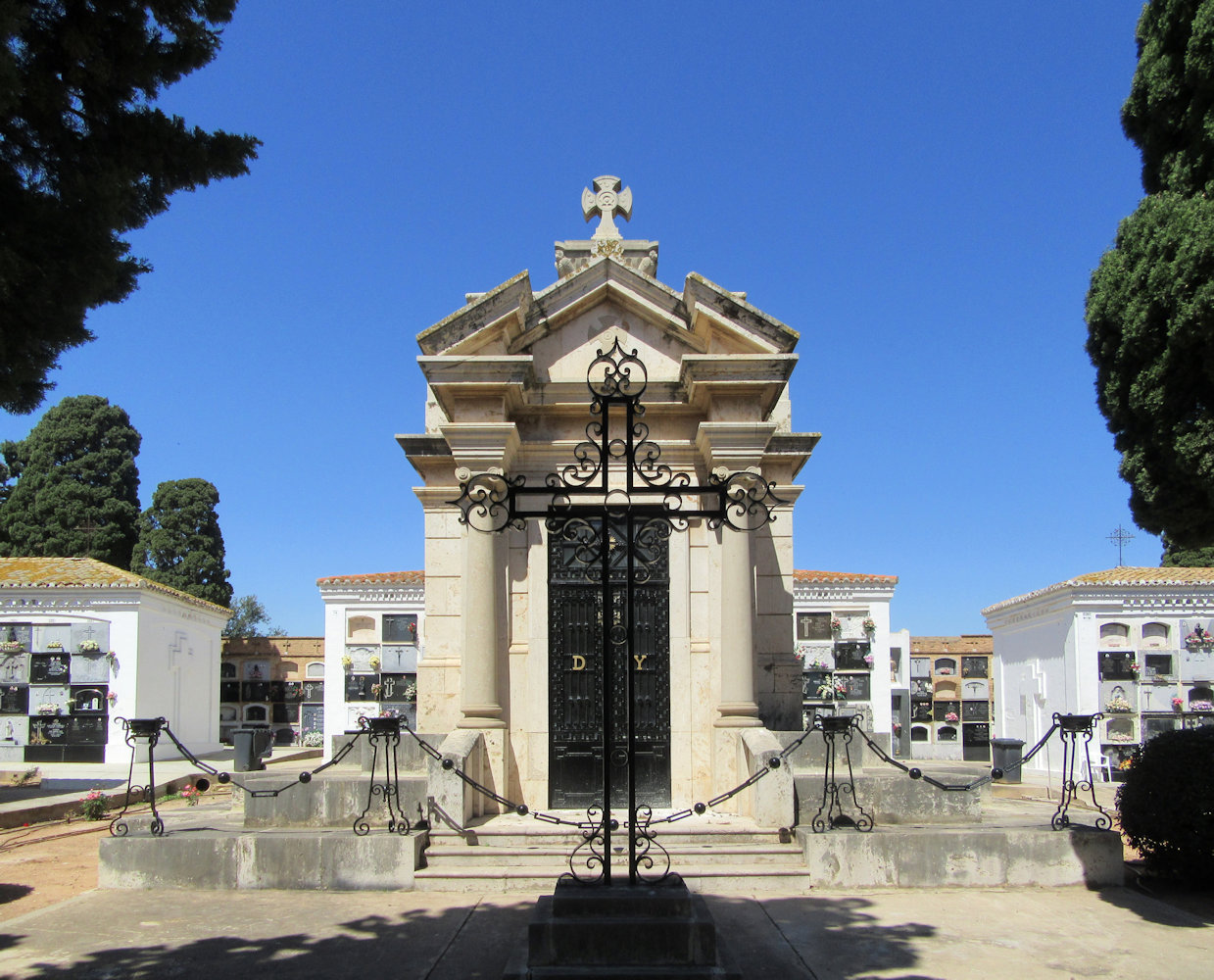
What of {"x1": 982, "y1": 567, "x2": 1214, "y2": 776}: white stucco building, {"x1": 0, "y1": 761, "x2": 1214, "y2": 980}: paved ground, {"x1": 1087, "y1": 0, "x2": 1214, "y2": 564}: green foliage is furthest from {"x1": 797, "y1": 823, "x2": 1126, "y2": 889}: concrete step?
{"x1": 982, "y1": 567, "x2": 1214, "y2": 776}: white stucco building

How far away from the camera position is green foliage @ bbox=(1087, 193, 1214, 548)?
295 inches

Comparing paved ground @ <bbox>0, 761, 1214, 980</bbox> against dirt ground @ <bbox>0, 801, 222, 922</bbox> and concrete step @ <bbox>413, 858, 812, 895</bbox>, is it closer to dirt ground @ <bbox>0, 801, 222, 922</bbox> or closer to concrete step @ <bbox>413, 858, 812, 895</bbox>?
concrete step @ <bbox>413, 858, 812, 895</bbox>

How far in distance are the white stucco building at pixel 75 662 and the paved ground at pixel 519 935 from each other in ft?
52.5

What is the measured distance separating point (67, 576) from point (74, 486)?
52.7 ft

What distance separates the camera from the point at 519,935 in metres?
6.80

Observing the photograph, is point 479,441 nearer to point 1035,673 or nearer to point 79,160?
point 79,160

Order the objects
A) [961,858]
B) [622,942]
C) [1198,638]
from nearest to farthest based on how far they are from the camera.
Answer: [622,942], [961,858], [1198,638]

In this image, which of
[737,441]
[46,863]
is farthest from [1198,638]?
[46,863]

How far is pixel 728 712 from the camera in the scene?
991 cm

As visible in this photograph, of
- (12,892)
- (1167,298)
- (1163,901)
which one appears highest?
(1167,298)

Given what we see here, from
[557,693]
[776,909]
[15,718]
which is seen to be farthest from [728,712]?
[15,718]

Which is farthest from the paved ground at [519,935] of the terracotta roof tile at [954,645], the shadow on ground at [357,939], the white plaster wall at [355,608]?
the terracotta roof tile at [954,645]

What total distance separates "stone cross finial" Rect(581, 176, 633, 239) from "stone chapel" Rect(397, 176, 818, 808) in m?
1.54

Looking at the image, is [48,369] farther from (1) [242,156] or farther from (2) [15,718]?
(2) [15,718]
